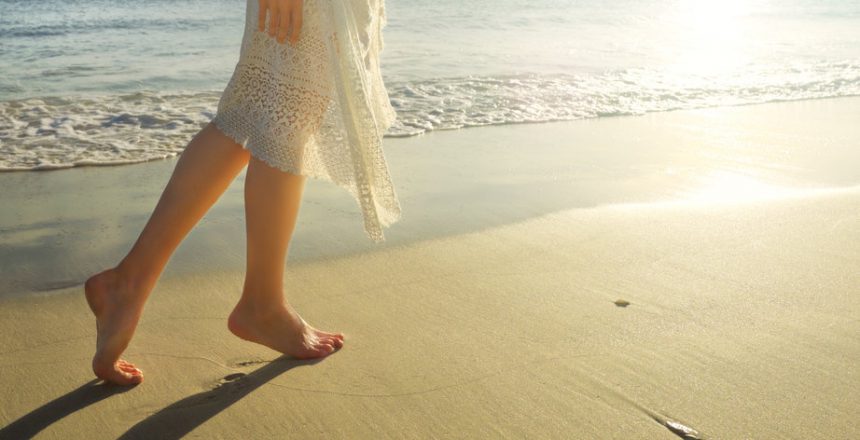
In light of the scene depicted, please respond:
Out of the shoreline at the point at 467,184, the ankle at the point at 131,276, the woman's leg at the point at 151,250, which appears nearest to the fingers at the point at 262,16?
the woman's leg at the point at 151,250

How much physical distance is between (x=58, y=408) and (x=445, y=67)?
23.0 feet

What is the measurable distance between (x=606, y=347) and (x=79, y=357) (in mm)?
1363

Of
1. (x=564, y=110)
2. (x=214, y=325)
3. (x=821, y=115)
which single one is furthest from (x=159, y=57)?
(x=214, y=325)

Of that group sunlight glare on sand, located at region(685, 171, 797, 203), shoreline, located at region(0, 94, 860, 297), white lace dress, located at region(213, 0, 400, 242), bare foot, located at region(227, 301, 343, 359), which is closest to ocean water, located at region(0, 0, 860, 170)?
shoreline, located at region(0, 94, 860, 297)

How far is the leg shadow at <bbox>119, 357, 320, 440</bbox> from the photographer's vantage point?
1853 mm

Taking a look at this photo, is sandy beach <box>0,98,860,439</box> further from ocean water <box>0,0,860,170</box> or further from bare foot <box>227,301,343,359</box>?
ocean water <box>0,0,860,170</box>

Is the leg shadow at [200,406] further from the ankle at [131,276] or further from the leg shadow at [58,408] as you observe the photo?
the ankle at [131,276]

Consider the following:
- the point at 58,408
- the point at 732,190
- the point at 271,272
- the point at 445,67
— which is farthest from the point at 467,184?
the point at 445,67

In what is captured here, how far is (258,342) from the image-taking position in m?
2.23

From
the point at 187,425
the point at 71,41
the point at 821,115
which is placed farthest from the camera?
the point at 71,41

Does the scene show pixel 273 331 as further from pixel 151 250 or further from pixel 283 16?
pixel 283 16

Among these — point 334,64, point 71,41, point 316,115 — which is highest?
point 334,64

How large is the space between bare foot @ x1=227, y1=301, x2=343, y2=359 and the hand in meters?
0.69

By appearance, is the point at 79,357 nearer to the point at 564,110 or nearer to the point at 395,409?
the point at 395,409
